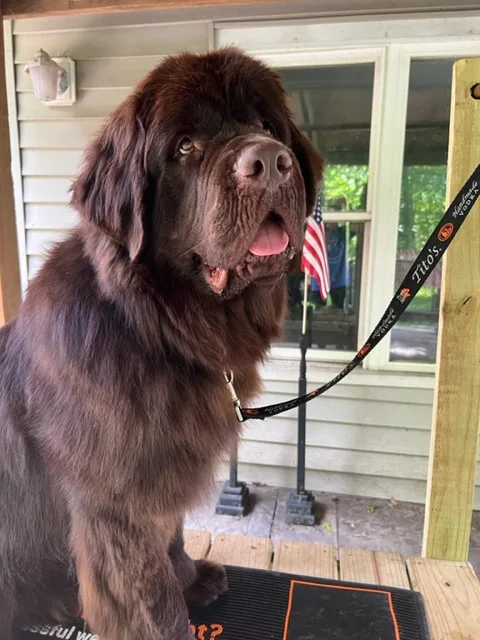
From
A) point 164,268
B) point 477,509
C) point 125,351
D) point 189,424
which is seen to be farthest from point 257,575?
point 477,509

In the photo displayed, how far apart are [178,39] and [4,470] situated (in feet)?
7.81

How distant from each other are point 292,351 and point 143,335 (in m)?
1.94

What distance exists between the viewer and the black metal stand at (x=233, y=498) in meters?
2.96

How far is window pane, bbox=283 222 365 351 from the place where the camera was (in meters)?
2.91

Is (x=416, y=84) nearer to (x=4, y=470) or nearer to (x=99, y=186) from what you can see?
(x=99, y=186)

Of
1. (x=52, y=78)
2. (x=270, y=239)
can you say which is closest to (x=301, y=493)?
(x=270, y=239)

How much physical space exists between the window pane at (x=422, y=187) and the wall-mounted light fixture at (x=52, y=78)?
1.85m

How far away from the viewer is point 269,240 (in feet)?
3.52

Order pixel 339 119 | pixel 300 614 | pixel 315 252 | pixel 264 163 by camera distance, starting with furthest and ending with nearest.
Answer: pixel 339 119
pixel 315 252
pixel 300 614
pixel 264 163

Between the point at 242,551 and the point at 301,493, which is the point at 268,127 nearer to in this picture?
the point at 242,551

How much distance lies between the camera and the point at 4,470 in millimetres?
1262

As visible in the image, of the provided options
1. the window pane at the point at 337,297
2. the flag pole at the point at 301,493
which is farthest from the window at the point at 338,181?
the flag pole at the point at 301,493

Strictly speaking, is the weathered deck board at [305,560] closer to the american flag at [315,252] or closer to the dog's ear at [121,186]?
the american flag at [315,252]

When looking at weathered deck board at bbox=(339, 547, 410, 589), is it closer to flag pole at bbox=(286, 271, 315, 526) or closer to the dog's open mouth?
flag pole at bbox=(286, 271, 315, 526)
